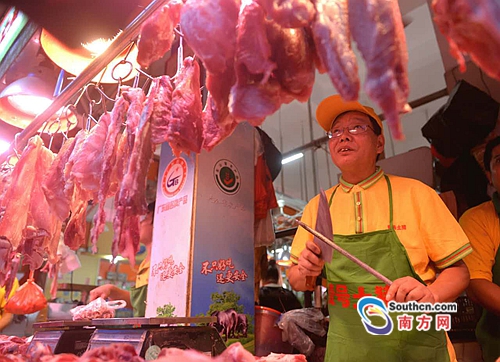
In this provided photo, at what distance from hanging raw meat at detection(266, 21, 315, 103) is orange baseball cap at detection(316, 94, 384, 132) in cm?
110

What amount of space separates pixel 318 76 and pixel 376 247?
3990 millimetres

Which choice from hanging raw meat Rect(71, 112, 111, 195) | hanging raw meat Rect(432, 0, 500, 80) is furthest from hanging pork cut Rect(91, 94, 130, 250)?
hanging raw meat Rect(432, 0, 500, 80)

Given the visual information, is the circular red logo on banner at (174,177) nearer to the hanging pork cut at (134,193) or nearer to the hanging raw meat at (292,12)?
the hanging pork cut at (134,193)

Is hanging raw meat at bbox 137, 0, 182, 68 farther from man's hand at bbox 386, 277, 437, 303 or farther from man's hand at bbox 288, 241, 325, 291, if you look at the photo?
man's hand at bbox 386, 277, 437, 303

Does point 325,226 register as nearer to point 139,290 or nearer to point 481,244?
point 481,244

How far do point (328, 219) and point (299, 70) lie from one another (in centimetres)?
73

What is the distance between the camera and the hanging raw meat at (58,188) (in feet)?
8.12

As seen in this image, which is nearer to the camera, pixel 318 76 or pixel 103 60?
pixel 103 60

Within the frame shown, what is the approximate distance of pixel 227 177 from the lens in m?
3.70

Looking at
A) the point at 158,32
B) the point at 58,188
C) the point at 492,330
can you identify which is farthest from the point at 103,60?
the point at 492,330

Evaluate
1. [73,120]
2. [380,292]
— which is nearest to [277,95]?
[380,292]

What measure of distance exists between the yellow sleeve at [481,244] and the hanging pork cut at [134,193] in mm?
2147

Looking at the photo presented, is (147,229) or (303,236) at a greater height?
(147,229)

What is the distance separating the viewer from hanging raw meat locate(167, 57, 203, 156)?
1707mm
